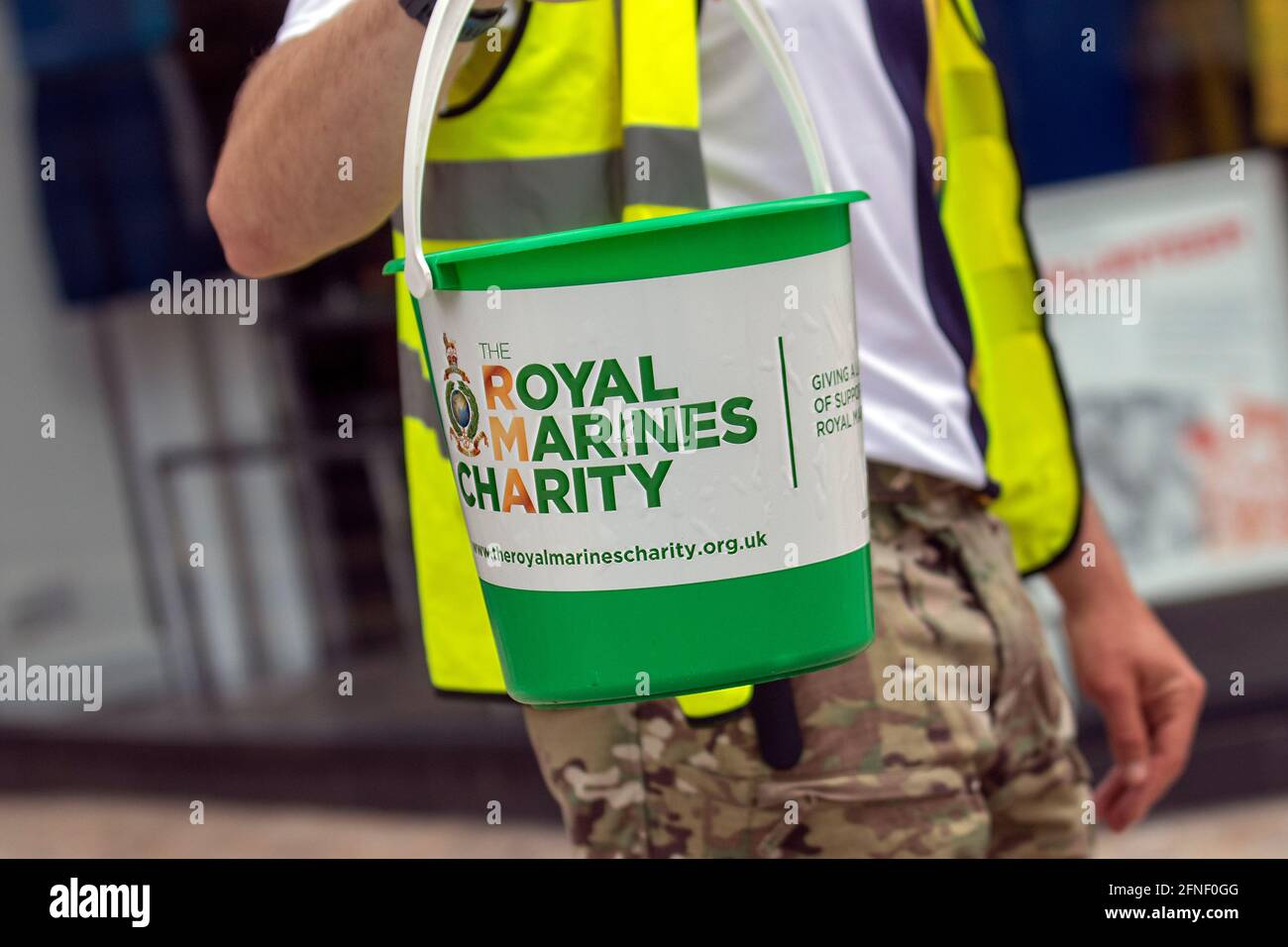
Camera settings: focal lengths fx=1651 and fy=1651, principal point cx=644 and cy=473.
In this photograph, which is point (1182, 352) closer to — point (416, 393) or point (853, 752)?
point (853, 752)

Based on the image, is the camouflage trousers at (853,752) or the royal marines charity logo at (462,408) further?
the camouflage trousers at (853,752)

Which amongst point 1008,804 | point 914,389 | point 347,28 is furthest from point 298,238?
point 1008,804

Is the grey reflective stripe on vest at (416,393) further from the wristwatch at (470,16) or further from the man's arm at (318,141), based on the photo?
the wristwatch at (470,16)

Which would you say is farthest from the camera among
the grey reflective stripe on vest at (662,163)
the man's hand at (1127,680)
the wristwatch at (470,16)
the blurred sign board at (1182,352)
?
the blurred sign board at (1182,352)

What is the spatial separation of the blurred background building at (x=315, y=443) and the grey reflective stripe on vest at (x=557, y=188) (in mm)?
2828

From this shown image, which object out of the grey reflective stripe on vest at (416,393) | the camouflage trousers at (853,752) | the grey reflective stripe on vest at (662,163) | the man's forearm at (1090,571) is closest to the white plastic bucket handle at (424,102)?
the grey reflective stripe on vest at (662,163)

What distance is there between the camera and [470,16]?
1045 mm

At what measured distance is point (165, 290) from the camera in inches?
195

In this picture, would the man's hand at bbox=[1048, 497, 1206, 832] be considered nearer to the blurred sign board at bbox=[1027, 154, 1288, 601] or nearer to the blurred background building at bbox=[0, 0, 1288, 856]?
the blurred background building at bbox=[0, 0, 1288, 856]

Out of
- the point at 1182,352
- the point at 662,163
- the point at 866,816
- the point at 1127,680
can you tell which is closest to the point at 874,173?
the point at 662,163

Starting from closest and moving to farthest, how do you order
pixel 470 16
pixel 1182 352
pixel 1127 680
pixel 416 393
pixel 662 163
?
pixel 470 16 → pixel 662 163 → pixel 416 393 → pixel 1127 680 → pixel 1182 352

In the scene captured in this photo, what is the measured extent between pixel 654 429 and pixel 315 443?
4.74 meters

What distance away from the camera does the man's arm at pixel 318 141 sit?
109 centimetres
